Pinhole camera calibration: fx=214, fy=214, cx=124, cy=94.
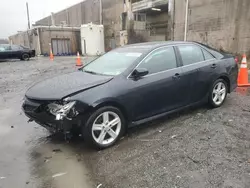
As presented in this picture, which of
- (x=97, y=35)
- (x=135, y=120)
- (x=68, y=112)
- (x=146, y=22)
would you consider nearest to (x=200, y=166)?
(x=135, y=120)

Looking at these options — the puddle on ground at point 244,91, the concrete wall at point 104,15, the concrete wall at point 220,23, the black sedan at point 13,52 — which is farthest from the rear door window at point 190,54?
the concrete wall at point 104,15

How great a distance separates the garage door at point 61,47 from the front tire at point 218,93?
26.7 metres

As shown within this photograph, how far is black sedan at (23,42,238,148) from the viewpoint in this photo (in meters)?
2.98

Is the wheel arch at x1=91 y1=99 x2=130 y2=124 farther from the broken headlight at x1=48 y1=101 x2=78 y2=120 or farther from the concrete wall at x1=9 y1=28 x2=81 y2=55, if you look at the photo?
the concrete wall at x1=9 y1=28 x2=81 y2=55

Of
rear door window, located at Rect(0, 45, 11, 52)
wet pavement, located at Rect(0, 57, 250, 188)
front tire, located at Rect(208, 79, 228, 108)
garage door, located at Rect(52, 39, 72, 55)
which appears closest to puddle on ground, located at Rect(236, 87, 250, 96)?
front tire, located at Rect(208, 79, 228, 108)

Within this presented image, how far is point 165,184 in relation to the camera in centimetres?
238

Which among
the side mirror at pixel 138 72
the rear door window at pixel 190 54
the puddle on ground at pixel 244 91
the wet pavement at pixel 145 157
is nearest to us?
the wet pavement at pixel 145 157

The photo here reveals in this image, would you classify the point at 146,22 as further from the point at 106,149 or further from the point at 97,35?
the point at 106,149

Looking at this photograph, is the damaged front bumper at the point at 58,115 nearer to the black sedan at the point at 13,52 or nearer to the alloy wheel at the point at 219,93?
the alloy wheel at the point at 219,93

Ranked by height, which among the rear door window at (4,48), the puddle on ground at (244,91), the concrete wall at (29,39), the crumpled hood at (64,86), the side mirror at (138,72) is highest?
the concrete wall at (29,39)

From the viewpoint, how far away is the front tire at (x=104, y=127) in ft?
9.91

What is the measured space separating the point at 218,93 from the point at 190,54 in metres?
1.14

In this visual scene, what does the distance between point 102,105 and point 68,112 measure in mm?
487

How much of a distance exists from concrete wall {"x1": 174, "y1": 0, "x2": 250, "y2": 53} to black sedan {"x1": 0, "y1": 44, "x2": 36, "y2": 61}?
13.9 meters
